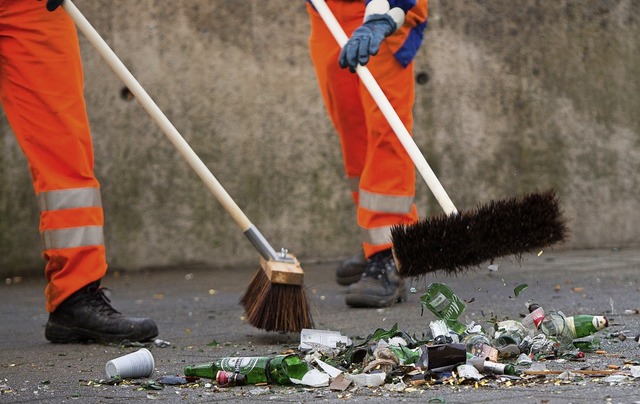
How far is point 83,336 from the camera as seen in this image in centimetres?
397

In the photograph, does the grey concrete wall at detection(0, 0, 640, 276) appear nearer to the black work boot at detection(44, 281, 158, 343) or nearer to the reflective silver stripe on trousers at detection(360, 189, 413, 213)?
the reflective silver stripe on trousers at detection(360, 189, 413, 213)

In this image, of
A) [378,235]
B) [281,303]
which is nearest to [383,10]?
[378,235]

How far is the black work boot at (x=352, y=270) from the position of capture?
16.8 ft

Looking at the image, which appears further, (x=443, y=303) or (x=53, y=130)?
(x=53, y=130)

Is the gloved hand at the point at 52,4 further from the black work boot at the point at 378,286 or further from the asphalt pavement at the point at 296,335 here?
the black work boot at the point at 378,286

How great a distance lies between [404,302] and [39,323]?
1.45m

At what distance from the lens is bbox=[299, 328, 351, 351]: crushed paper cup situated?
3.37 m

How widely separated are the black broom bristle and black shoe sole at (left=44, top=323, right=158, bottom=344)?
0.35 meters

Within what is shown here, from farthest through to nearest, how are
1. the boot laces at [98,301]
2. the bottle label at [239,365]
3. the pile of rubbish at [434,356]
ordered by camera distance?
the boot laces at [98,301] → the bottle label at [239,365] → the pile of rubbish at [434,356]

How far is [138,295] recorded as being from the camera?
5637 millimetres

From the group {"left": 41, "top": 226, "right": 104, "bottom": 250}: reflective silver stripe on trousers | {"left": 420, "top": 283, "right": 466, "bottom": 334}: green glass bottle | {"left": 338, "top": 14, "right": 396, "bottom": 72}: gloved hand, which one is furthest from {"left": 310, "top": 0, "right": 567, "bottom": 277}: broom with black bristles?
{"left": 41, "top": 226, "right": 104, "bottom": 250}: reflective silver stripe on trousers

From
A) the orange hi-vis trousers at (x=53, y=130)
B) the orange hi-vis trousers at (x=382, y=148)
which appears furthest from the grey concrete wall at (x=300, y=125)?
the orange hi-vis trousers at (x=53, y=130)

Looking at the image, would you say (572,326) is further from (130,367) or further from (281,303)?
(130,367)

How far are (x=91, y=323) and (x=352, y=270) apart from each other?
1.52 meters
